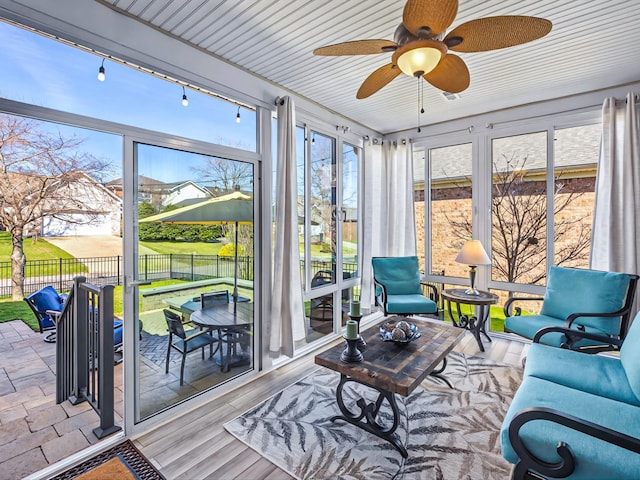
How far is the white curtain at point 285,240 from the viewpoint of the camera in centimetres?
309

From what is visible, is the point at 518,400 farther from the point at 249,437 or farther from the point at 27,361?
the point at 27,361

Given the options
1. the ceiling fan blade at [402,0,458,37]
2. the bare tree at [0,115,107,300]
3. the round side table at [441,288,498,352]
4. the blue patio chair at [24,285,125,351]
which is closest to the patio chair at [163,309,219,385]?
the bare tree at [0,115,107,300]

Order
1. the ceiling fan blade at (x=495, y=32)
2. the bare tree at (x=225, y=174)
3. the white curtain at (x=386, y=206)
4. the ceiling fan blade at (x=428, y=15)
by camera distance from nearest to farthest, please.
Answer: the ceiling fan blade at (x=428, y=15), the ceiling fan blade at (x=495, y=32), the bare tree at (x=225, y=174), the white curtain at (x=386, y=206)

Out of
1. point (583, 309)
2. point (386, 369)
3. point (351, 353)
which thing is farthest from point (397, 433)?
point (583, 309)

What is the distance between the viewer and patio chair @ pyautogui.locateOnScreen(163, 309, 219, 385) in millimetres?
2461

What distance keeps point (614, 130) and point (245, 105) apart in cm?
371

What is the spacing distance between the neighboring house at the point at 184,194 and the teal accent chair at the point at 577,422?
247 centimetres

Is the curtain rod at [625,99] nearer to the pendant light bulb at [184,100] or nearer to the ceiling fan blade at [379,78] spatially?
the ceiling fan blade at [379,78]

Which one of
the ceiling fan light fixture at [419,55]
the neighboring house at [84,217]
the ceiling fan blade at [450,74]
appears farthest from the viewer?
the neighboring house at [84,217]

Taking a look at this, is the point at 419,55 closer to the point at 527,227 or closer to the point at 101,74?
the point at 101,74

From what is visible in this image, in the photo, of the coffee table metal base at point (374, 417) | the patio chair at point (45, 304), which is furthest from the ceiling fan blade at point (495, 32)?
the patio chair at point (45, 304)

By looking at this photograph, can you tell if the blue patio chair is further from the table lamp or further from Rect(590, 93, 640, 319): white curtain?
Rect(590, 93, 640, 319): white curtain

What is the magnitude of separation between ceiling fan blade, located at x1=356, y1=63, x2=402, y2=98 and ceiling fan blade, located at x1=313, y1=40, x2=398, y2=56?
183 mm

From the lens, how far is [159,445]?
208 cm
